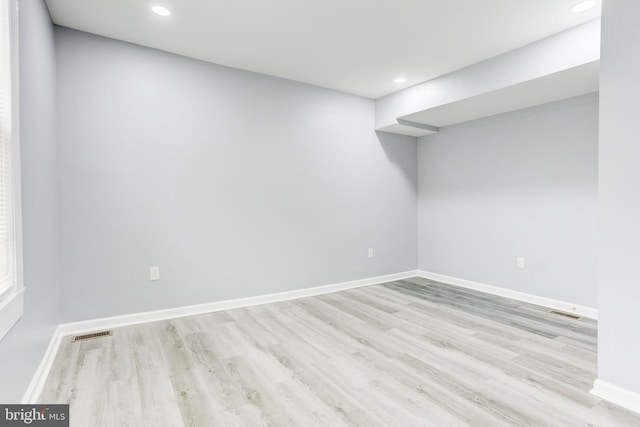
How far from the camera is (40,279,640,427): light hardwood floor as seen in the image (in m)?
1.66

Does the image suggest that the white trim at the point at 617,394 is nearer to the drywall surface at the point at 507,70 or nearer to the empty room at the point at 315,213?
the empty room at the point at 315,213

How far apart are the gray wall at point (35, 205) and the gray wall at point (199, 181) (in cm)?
23

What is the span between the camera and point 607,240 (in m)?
1.78

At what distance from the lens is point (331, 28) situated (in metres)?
2.65

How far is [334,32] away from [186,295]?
2702mm

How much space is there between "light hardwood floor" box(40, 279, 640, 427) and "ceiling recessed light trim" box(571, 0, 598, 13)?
95.0 inches

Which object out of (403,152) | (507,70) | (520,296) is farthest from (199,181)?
(520,296)

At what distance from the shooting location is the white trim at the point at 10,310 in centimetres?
129

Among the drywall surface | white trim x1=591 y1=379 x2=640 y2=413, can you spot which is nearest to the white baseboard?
the drywall surface

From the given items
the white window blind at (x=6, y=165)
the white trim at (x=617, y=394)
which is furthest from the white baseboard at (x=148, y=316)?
the white trim at (x=617, y=394)

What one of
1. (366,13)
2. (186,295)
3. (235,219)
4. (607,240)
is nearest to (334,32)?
(366,13)

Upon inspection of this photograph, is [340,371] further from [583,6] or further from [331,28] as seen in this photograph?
[583,6]

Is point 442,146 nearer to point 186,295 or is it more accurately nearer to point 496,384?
point 496,384

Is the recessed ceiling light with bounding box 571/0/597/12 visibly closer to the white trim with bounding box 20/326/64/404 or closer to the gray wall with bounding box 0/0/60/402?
the gray wall with bounding box 0/0/60/402
